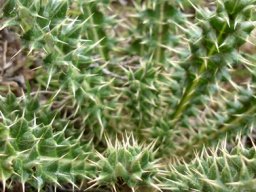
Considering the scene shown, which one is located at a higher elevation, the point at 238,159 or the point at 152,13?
the point at 152,13

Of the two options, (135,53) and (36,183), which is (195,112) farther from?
(36,183)

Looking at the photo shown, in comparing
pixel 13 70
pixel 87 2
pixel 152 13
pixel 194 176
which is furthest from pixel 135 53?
pixel 194 176

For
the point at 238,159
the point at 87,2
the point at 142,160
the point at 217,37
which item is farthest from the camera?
the point at 87,2

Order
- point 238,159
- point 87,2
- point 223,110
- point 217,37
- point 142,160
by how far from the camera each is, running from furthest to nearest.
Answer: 1. point 223,110
2. point 87,2
3. point 217,37
4. point 142,160
5. point 238,159

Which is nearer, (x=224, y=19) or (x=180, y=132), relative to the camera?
(x=224, y=19)

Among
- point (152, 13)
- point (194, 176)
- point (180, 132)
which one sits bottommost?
point (180, 132)

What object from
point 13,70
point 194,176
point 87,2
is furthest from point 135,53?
point 194,176
